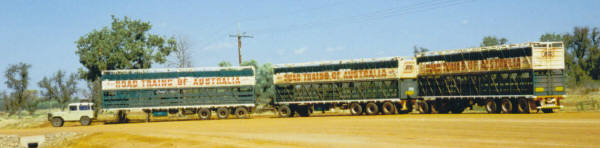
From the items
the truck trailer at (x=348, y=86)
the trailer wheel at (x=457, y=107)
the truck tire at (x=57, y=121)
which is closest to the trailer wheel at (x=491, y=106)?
the trailer wheel at (x=457, y=107)

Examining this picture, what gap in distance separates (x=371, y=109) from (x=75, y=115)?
20.0m

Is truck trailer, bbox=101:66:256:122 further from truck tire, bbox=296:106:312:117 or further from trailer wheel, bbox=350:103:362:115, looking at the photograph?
trailer wheel, bbox=350:103:362:115

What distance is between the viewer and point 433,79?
39219 millimetres

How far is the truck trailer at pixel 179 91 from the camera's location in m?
42.1

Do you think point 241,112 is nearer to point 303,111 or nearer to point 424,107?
point 303,111

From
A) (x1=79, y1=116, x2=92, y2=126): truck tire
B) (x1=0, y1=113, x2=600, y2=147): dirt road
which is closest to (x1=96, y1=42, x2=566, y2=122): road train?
(x1=79, y1=116, x2=92, y2=126): truck tire

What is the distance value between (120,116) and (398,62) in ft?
66.0

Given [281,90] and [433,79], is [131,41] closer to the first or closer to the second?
[281,90]

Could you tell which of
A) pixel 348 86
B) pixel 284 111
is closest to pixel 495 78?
pixel 348 86

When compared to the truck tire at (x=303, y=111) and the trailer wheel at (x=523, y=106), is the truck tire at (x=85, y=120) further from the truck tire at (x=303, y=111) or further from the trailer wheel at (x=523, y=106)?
the trailer wheel at (x=523, y=106)

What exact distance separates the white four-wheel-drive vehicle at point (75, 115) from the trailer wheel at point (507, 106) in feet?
87.4

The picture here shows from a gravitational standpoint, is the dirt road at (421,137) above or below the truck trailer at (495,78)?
below

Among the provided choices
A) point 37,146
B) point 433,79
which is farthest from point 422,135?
point 37,146

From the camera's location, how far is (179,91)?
139 ft
